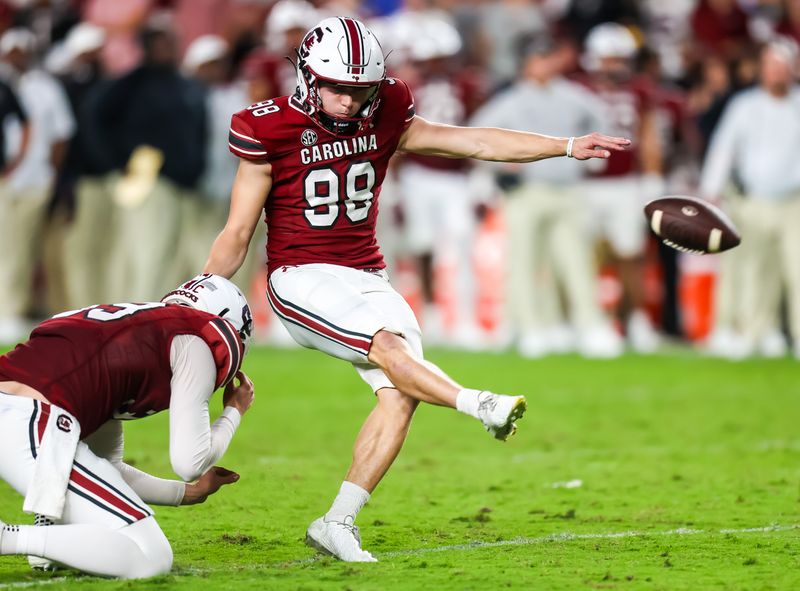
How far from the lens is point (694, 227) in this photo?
222 inches

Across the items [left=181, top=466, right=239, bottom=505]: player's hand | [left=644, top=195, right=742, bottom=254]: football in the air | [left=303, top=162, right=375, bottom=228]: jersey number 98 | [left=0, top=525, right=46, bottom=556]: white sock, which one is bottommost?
[left=0, top=525, right=46, bottom=556]: white sock

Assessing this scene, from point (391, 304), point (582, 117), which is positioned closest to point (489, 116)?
point (582, 117)

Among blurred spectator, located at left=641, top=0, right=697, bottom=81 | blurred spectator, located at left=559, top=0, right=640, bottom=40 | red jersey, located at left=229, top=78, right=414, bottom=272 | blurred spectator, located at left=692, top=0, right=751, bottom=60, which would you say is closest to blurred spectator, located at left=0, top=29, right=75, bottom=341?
blurred spectator, located at left=559, top=0, right=640, bottom=40

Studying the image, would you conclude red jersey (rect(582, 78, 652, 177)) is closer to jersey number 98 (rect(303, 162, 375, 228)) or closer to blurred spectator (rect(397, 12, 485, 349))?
blurred spectator (rect(397, 12, 485, 349))

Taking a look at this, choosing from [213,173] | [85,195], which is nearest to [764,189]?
[213,173]

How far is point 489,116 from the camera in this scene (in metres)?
11.9

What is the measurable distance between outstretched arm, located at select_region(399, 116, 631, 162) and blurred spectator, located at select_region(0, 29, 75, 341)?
6948mm

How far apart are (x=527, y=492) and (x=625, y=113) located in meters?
6.42

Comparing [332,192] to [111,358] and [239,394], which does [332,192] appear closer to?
[239,394]

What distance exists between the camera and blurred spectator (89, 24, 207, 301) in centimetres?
1197

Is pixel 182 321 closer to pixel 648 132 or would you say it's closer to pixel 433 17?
pixel 648 132

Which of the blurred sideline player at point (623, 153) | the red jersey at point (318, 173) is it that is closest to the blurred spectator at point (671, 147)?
the blurred sideline player at point (623, 153)

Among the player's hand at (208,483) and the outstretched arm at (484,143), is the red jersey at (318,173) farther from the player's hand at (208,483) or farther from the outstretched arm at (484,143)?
the player's hand at (208,483)

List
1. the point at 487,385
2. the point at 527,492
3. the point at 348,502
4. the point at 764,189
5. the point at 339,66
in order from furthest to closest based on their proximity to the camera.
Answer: the point at 764,189 < the point at 487,385 < the point at 527,492 < the point at 339,66 < the point at 348,502
